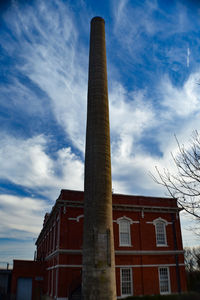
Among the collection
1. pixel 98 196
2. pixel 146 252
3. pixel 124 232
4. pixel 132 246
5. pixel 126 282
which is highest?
pixel 98 196

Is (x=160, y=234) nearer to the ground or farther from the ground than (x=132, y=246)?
farther from the ground

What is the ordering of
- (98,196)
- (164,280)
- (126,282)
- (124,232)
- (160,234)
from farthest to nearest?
(160,234)
(124,232)
(164,280)
(126,282)
(98,196)

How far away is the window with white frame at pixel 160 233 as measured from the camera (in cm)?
2500

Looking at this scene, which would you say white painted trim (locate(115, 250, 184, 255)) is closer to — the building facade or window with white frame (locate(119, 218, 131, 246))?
the building facade

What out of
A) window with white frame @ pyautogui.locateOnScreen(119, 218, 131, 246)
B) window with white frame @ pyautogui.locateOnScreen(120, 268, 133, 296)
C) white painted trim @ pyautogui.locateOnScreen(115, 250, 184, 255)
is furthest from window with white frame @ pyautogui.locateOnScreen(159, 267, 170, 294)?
window with white frame @ pyautogui.locateOnScreen(119, 218, 131, 246)

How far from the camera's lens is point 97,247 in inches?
503

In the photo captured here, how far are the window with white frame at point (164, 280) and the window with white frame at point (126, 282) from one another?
2937 mm

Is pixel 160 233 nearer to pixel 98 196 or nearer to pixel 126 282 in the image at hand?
pixel 126 282

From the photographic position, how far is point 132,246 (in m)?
23.7

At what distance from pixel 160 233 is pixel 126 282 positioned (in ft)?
18.4

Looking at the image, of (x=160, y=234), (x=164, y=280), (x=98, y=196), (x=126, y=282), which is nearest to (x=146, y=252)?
(x=160, y=234)

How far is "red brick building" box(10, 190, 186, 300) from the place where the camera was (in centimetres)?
2111

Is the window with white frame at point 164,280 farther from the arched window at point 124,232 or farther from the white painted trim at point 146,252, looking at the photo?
the arched window at point 124,232

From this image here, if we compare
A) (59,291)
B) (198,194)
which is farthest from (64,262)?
(198,194)
